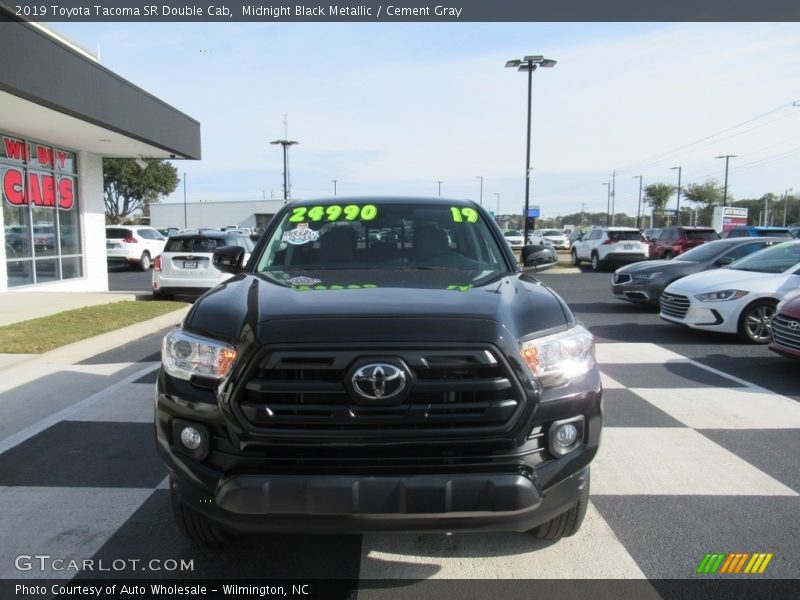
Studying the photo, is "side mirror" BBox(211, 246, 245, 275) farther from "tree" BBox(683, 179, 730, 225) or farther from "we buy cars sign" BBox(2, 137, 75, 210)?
"tree" BBox(683, 179, 730, 225)

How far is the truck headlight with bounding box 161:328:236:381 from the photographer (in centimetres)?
245

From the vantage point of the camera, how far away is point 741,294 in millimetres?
8398

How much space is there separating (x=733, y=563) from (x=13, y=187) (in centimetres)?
1496

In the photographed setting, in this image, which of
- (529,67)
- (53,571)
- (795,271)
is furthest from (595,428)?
(529,67)

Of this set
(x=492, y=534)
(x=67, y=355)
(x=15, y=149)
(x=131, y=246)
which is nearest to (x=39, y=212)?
(x=15, y=149)

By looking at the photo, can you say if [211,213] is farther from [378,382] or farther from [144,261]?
[378,382]

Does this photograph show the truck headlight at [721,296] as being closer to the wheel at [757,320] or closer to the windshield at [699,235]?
the wheel at [757,320]

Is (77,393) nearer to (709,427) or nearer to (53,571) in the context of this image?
(53,571)

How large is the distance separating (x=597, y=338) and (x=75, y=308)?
886 centimetres

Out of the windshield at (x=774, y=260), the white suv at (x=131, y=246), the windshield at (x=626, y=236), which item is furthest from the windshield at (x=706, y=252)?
the white suv at (x=131, y=246)

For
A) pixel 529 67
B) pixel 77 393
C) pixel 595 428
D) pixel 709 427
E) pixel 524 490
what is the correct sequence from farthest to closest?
pixel 529 67
pixel 77 393
pixel 709 427
pixel 595 428
pixel 524 490

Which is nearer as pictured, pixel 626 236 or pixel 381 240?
pixel 381 240

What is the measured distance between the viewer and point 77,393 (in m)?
5.90

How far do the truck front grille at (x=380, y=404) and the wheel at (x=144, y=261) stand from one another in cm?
2335
